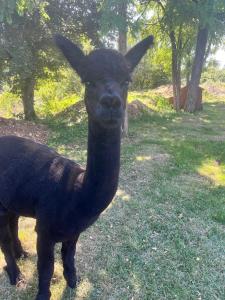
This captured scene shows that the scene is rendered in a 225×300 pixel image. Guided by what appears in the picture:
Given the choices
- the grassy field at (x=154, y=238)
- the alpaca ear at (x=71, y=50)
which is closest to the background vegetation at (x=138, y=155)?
the grassy field at (x=154, y=238)

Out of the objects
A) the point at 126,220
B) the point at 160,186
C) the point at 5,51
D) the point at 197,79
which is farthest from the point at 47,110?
the point at 126,220

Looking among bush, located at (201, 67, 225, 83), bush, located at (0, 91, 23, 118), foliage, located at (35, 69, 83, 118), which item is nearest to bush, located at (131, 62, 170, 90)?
bush, located at (201, 67, 225, 83)

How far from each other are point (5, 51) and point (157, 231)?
7.74 meters

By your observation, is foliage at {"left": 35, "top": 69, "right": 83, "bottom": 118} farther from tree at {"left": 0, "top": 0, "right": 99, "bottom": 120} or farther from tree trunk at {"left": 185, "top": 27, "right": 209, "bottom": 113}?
tree trunk at {"left": 185, "top": 27, "right": 209, "bottom": 113}

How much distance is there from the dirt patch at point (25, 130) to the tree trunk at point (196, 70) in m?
7.57

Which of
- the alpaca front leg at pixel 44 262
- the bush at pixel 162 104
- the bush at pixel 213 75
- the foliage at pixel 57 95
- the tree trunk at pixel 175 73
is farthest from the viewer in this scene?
the bush at pixel 213 75

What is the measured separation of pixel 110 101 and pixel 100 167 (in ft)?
1.79

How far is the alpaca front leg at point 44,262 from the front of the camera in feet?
9.59

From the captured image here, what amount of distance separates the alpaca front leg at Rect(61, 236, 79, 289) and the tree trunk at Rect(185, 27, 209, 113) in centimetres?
1295

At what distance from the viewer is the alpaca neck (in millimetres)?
2436

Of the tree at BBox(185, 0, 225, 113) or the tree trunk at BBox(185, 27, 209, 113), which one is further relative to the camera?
the tree trunk at BBox(185, 27, 209, 113)

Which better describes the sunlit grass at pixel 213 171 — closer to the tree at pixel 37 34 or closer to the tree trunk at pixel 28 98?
the tree at pixel 37 34

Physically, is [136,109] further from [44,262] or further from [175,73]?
[44,262]

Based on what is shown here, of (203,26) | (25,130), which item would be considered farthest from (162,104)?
(25,130)
